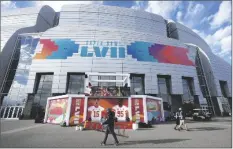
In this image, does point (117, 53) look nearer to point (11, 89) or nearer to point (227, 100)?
point (11, 89)

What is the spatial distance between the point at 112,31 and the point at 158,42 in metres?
12.0

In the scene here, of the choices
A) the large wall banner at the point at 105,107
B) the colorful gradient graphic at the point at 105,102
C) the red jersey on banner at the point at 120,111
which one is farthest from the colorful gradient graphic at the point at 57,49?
the red jersey on banner at the point at 120,111

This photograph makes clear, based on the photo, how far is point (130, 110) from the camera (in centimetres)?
1783

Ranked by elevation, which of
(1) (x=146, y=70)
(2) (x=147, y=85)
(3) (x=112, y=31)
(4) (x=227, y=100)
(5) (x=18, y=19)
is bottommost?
(4) (x=227, y=100)

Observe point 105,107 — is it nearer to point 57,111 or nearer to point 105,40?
point 57,111

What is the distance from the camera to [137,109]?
18.2 meters

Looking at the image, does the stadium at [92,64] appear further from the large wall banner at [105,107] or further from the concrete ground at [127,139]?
the concrete ground at [127,139]

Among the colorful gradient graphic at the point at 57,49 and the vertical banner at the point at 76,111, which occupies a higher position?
the colorful gradient graphic at the point at 57,49

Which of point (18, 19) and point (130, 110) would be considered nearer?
point (130, 110)

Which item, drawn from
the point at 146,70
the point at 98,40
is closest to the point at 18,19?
the point at 98,40

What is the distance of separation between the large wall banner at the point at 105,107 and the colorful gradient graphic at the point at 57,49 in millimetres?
18075

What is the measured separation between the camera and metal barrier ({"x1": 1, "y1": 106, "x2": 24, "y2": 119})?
94.5ft

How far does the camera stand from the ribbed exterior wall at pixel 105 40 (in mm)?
31547

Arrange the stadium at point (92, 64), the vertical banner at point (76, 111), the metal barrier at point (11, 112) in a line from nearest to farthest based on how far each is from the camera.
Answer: the vertical banner at point (76, 111) → the metal barrier at point (11, 112) → the stadium at point (92, 64)
